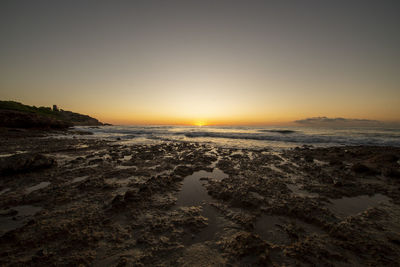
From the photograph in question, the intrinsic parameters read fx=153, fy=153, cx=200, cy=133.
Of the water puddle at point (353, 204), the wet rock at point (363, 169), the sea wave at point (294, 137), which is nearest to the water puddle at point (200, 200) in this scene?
the water puddle at point (353, 204)

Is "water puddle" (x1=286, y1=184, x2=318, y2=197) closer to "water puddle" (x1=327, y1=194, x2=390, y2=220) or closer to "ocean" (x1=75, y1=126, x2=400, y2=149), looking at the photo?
"water puddle" (x1=327, y1=194, x2=390, y2=220)

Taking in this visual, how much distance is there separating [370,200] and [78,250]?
7.95 m

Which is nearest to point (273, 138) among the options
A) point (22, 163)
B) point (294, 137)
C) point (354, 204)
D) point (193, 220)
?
point (294, 137)

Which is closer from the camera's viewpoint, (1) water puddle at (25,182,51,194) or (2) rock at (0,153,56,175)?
(1) water puddle at (25,182,51,194)

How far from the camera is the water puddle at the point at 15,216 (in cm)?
322

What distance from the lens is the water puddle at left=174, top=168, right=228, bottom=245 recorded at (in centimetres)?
315

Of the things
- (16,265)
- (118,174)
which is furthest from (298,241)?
(118,174)

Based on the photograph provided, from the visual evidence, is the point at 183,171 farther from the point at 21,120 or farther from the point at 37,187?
the point at 21,120

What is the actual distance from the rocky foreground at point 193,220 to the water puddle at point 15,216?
24 mm

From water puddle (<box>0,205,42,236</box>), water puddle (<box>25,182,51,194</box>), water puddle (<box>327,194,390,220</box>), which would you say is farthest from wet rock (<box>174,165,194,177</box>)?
water puddle (<box>327,194,390,220</box>)

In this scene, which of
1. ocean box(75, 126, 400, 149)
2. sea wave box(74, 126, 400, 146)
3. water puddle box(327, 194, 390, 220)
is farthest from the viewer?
sea wave box(74, 126, 400, 146)

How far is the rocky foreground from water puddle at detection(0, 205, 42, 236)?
0.02m

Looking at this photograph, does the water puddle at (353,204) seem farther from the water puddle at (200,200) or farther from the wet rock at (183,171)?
the wet rock at (183,171)

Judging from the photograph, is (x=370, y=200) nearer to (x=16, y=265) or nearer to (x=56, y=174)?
(x=16, y=265)
